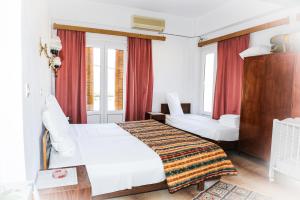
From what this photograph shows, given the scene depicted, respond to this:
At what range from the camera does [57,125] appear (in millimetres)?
2201

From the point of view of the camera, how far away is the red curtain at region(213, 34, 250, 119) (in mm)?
4219

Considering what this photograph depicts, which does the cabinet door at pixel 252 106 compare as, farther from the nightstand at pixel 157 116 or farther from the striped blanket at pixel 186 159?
the nightstand at pixel 157 116

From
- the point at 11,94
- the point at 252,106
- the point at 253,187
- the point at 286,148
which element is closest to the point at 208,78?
the point at 252,106

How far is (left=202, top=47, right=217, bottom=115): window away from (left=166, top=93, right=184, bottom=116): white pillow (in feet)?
2.56

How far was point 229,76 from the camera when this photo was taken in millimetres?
4465

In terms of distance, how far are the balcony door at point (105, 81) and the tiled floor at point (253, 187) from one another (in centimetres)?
278

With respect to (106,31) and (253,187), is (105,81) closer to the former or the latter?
(106,31)

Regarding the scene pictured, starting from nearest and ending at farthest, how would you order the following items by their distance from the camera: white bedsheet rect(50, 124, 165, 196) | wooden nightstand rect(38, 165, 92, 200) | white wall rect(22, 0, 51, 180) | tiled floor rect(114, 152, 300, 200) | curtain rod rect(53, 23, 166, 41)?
white wall rect(22, 0, 51, 180), wooden nightstand rect(38, 165, 92, 200), white bedsheet rect(50, 124, 165, 196), tiled floor rect(114, 152, 300, 200), curtain rod rect(53, 23, 166, 41)

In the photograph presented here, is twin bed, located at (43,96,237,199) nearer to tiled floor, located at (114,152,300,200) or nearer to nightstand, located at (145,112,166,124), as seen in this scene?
tiled floor, located at (114,152,300,200)

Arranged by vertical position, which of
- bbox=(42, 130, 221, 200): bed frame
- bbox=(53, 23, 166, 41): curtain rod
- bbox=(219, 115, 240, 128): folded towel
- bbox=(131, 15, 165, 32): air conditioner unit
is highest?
bbox=(131, 15, 165, 32): air conditioner unit

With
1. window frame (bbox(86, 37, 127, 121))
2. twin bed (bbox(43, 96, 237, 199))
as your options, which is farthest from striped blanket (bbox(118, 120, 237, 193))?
window frame (bbox(86, 37, 127, 121))

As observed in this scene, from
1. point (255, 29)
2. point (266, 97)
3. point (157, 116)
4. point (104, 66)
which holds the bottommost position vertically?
point (157, 116)

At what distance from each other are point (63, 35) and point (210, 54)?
3353 millimetres

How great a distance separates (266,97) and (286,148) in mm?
879
